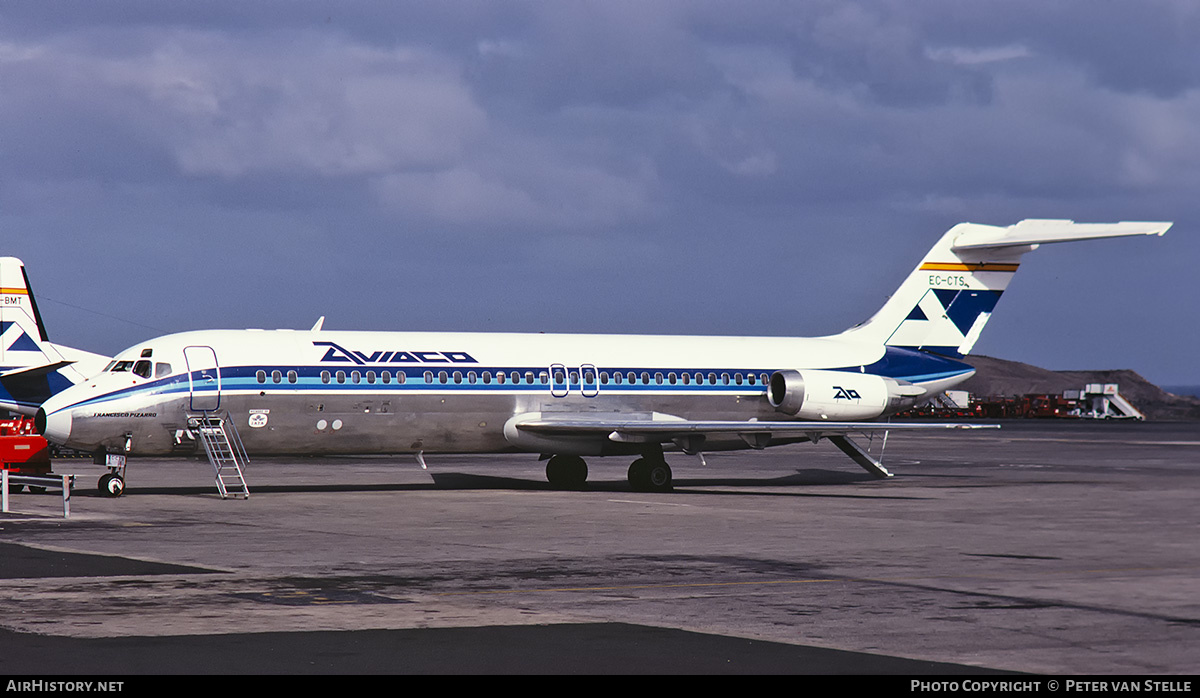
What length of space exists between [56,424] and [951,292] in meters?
21.8

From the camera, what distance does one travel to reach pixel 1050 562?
55.7ft

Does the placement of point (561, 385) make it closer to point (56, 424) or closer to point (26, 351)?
point (56, 424)

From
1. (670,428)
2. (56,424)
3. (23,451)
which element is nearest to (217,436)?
(56,424)

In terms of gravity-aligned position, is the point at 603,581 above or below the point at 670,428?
below

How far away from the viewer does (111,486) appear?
27.4 meters

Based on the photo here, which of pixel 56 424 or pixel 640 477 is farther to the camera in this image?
pixel 640 477

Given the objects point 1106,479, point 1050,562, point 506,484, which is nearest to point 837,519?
point 1050,562

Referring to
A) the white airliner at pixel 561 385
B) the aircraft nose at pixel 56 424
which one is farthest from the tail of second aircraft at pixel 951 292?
the aircraft nose at pixel 56 424

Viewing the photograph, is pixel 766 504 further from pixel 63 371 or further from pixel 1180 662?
pixel 63 371

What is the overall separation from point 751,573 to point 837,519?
7.45 meters

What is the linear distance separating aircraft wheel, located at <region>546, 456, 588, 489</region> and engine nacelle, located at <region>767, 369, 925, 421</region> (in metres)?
4.88

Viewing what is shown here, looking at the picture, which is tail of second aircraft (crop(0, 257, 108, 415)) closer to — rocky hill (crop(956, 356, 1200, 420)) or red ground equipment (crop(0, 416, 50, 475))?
red ground equipment (crop(0, 416, 50, 475))

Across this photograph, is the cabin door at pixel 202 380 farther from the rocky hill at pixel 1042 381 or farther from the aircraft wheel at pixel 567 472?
the rocky hill at pixel 1042 381

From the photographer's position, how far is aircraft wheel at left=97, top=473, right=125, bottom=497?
27.3 m
